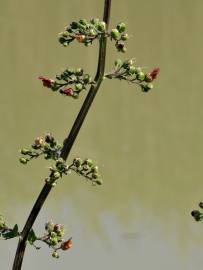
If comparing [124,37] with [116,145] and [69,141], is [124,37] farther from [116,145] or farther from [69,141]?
[116,145]

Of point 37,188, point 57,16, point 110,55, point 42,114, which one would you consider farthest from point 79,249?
point 57,16

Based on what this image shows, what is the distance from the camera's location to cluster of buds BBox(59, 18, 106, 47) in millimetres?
1307

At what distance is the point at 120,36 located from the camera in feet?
4.55

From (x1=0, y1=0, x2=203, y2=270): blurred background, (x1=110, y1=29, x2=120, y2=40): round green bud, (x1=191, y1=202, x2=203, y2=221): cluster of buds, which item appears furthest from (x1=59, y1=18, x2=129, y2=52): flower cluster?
(x1=0, y1=0, x2=203, y2=270): blurred background

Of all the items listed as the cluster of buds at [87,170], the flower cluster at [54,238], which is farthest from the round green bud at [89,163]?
the flower cluster at [54,238]

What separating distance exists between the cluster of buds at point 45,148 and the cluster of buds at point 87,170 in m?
0.04

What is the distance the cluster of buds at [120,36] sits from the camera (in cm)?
132

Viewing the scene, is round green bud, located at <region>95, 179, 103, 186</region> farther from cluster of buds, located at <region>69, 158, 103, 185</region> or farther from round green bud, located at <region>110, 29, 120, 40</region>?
round green bud, located at <region>110, 29, 120, 40</region>

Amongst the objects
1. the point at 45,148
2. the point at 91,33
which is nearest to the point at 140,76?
the point at 91,33

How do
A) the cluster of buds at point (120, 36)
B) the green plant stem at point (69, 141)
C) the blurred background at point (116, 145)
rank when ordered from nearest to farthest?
the green plant stem at point (69, 141), the cluster of buds at point (120, 36), the blurred background at point (116, 145)

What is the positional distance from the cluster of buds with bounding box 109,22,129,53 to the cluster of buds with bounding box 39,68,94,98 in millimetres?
80

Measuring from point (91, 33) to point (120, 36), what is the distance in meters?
0.07

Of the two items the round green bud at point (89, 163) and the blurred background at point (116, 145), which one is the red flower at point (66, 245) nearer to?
the round green bud at point (89, 163)

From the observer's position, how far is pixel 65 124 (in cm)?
604
